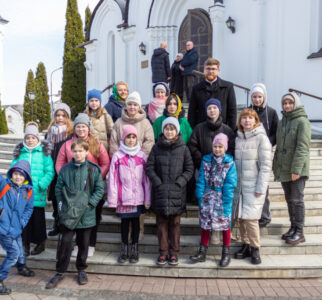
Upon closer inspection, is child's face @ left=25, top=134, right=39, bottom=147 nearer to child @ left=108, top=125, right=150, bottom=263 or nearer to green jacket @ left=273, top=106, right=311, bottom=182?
child @ left=108, top=125, right=150, bottom=263

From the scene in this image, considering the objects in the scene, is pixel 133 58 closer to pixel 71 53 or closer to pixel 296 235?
pixel 71 53

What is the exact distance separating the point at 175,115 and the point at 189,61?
5.16m

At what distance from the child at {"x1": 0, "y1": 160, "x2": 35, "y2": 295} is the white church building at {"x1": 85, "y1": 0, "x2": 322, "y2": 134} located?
24.6ft

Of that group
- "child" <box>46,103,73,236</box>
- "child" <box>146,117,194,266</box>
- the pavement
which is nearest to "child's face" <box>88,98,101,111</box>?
"child" <box>46,103,73,236</box>

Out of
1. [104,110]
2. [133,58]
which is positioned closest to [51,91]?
[133,58]

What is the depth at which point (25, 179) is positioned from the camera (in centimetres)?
402

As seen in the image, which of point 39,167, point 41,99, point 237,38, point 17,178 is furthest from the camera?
point 41,99

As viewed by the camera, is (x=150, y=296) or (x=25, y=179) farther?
(x=25, y=179)

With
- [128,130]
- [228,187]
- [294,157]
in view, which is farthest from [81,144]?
[294,157]

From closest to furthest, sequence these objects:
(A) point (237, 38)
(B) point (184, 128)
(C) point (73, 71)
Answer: (B) point (184, 128) < (A) point (237, 38) < (C) point (73, 71)

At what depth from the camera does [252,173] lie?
407 centimetres

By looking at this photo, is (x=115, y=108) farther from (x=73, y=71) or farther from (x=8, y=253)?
(x=73, y=71)

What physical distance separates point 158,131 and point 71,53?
19.4 metres

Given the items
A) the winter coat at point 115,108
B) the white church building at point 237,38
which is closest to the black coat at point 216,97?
the winter coat at point 115,108
